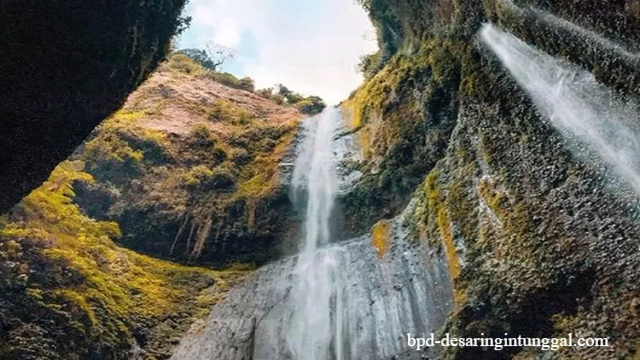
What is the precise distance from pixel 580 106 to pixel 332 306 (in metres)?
6.43

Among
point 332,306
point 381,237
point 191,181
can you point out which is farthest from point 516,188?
point 191,181

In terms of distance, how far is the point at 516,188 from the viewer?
10.6 metres

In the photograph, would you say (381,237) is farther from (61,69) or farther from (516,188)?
(61,69)

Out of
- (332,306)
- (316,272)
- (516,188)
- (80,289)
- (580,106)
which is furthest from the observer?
(316,272)

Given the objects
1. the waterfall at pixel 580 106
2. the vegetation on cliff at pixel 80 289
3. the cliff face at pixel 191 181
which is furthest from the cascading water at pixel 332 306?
the waterfall at pixel 580 106

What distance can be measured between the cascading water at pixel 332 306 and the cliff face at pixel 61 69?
563 centimetres

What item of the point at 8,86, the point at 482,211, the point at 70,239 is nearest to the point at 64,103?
the point at 8,86

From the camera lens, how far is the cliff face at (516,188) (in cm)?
808

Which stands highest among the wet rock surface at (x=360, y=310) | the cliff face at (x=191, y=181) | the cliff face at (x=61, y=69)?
the cliff face at (x=191, y=181)

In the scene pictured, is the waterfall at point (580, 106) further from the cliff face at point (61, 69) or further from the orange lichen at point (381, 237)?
the cliff face at point (61, 69)

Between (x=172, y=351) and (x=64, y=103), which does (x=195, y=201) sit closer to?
(x=172, y=351)

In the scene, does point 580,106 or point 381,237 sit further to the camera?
point 381,237

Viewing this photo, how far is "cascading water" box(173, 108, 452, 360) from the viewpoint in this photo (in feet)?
37.6

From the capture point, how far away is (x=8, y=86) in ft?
23.5
